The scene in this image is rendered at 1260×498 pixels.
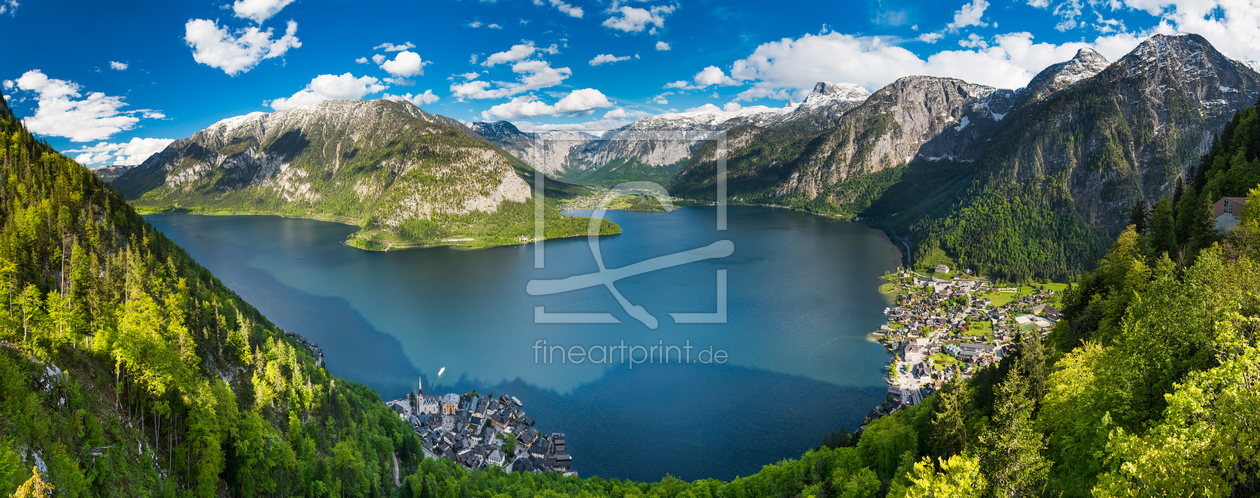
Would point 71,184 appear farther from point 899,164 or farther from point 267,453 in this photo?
point 899,164

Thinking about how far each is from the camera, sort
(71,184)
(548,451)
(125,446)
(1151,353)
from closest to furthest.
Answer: (1151,353)
(125,446)
(71,184)
(548,451)

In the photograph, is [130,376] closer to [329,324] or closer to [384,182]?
[329,324]

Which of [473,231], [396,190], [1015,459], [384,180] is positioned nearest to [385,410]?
[1015,459]

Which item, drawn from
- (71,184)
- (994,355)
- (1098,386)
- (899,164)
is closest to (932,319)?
(994,355)

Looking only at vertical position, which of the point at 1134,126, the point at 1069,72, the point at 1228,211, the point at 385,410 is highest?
the point at 1069,72

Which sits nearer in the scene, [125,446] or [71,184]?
[125,446]

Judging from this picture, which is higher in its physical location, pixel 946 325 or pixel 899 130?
pixel 899 130

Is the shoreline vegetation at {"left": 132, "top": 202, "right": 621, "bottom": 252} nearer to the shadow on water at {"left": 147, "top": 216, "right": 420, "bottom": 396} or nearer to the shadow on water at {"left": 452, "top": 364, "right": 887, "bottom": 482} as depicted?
the shadow on water at {"left": 147, "top": 216, "right": 420, "bottom": 396}

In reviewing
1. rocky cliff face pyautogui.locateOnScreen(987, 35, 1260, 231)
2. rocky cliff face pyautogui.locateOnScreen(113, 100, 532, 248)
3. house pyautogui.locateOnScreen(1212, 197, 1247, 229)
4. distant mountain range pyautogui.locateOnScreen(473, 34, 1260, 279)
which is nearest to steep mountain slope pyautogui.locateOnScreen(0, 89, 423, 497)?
house pyautogui.locateOnScreen(1212, 197, 1247, 229)
